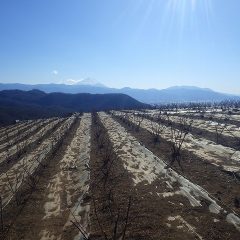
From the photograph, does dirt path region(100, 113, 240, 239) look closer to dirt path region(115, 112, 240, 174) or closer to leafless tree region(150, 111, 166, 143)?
dirt path region(115, 112, 240, 174)

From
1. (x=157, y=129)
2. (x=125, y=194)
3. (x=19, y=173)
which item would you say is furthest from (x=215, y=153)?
(x=157, y=129)

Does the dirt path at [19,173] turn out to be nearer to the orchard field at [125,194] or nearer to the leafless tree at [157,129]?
the orchard field at [125,194]

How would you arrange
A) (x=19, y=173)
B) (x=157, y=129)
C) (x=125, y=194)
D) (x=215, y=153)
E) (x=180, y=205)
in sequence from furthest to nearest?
1. (x=157, y=129)
2. (x=215, y=153)
3. (x=19, y=173)
4. (x=125, y=194)
5. (x=180, y=205)

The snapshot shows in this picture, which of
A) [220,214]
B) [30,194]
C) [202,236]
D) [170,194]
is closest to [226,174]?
[170,194]

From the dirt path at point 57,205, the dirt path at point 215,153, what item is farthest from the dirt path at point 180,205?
the dirt path at point 215,153

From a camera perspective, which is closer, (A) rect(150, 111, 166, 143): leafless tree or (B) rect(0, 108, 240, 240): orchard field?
(B) rect(0, 108, 240, 240): orchard field

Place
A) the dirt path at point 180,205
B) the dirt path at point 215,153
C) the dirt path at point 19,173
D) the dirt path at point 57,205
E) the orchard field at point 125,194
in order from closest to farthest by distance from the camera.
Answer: the dirt path at point 180,205
the orchard field at point 125,194
the dirt path at point 57,205
the dirt path at point 19,173
the dirt path at point 215,153

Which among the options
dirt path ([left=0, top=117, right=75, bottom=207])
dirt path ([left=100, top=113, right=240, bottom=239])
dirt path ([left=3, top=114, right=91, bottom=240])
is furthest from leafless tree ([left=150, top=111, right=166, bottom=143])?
dirt path ([left=0, top=117, right=75, bottom=207])

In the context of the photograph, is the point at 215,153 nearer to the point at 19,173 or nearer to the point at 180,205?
the point at 180,205

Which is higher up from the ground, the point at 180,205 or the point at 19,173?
the point at 180,205
